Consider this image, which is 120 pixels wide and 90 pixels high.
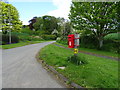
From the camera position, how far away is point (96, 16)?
9.76 metres

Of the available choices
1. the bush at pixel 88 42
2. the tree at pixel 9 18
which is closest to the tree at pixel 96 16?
the bush at pixel 88 42

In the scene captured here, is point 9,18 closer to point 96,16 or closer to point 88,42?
point 88,42

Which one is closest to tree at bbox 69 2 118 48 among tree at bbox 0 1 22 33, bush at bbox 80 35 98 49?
bush at bbox 80 35 98 49

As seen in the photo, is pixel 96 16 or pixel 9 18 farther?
pixel 9 18

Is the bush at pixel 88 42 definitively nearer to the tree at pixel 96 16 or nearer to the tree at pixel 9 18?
the tree at pixel 96 16

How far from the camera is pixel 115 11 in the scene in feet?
30.1

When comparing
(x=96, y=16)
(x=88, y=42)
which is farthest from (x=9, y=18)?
(x=96, y=16)

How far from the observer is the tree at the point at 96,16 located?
9727mm

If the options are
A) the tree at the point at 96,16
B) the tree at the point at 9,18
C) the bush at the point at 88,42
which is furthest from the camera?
the tree at the point at 9,18

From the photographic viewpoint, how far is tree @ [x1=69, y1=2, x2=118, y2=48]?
9727 millimetres

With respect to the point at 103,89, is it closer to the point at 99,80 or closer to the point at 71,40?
the point at 99,80

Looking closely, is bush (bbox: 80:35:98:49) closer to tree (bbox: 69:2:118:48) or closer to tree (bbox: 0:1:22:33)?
tree (bbox: 69:2:118:48)

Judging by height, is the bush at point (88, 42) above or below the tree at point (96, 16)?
below

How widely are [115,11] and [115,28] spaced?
229 cm
